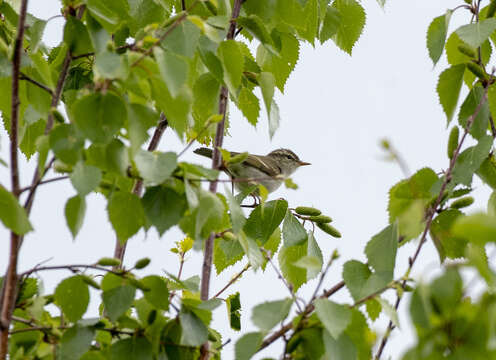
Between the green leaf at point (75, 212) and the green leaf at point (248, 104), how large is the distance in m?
1.09

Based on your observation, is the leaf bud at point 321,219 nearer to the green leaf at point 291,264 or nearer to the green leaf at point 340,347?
the green leaf at point 291,264

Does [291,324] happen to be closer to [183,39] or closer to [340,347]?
[340,347]

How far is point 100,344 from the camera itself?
2.26m

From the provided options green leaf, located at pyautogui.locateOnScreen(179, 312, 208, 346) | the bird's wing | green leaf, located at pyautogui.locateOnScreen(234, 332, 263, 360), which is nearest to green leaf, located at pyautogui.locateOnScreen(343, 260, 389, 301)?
green leaf, located at pyautogui.locateOnScreen(234, 332, 263, 360)

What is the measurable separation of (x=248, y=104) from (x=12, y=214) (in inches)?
47.1

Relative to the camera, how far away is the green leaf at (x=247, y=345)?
1.70 meters

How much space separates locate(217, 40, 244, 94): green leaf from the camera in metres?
2.07

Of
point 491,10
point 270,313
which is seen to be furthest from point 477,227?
point 491,10

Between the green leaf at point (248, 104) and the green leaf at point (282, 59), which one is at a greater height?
the green leaf at point (282, 59)

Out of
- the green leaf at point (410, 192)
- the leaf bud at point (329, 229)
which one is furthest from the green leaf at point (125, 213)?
the leaf bud at point (329, 229)

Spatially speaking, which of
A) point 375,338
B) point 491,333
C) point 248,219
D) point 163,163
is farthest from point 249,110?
point 491,333

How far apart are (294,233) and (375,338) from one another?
106 centimetres

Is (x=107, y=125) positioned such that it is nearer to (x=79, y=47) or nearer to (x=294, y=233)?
(x=79, y=47)

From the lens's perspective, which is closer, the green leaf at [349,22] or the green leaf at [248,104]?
the green leaf at [248,104]
